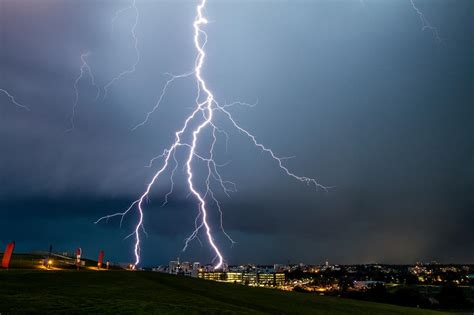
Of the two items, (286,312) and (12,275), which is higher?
(12,275)

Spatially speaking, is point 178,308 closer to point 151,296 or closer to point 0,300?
point 151,296

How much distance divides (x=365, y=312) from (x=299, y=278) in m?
150

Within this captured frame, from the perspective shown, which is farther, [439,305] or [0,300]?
[439,305]

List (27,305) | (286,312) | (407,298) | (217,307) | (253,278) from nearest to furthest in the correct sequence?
(27,305), (217,307), (286,312), (407,298), (253,278)

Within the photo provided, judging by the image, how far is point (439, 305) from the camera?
5241cm

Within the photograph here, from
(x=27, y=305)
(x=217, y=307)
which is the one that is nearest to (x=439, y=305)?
(x=217, y=307)

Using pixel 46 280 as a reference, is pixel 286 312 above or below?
below

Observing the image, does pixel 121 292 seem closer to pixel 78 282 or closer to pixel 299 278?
pixel 78 282

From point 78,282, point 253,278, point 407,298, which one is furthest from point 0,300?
point 253,278

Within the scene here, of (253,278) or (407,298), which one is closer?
(407,298)

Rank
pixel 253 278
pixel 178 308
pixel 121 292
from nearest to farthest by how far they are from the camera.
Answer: pixel 178 308, pixel 121 292, pixel 253 278

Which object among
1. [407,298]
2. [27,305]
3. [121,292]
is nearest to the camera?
[27,305]

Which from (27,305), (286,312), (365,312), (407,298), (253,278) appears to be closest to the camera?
(27,305)

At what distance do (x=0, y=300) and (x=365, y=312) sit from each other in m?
18.1
